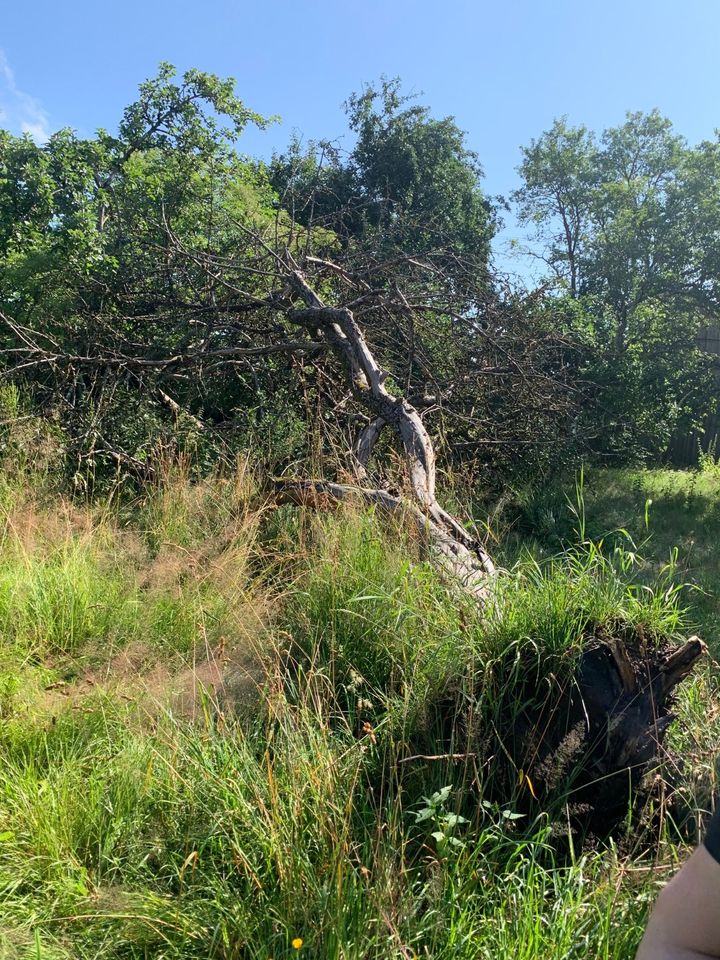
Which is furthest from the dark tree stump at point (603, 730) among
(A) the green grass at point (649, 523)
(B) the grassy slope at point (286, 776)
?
(A) the green grass at point (649, 523)

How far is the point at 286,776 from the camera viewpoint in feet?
7.19

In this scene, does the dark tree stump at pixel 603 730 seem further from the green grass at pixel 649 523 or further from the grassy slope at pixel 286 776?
the green grass at pixel 649 523

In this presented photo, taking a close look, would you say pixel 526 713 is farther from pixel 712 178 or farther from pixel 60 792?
pixel 712 178

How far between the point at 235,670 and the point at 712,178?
13049 mm

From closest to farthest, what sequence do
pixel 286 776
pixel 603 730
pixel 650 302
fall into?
pixel 286 776 < pixel 603 730 < pixel 650 302

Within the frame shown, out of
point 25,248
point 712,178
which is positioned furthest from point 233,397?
point 712,178

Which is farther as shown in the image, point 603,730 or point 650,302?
point 650,302

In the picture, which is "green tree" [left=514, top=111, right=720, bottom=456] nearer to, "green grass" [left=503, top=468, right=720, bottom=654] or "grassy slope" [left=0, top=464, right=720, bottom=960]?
"green grass" [left=503, top=468, right=720, bottom=654]

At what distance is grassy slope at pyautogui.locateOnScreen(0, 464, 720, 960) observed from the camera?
1872mm

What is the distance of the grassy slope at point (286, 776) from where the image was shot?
73.7 inches

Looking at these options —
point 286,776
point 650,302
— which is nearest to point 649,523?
point 650,302

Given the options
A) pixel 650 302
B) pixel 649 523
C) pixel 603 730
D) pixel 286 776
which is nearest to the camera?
pixel 286 776

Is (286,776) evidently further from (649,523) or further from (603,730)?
(649,523)

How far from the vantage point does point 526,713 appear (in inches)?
102
